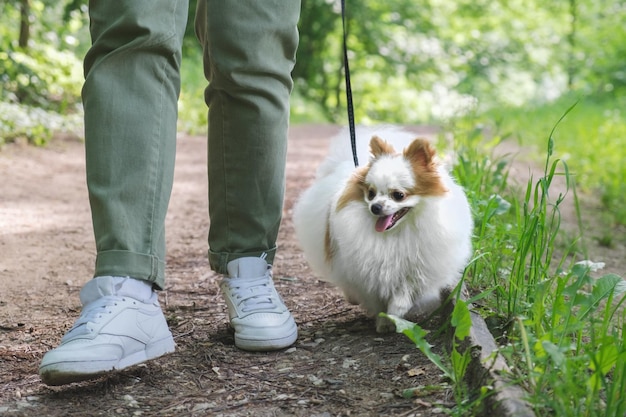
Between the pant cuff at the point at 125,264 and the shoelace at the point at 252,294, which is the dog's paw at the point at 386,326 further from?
the pant cuff at the point at 125,264

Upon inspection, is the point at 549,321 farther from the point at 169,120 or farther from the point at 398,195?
the point at 169,120

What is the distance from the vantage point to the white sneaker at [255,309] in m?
2.04

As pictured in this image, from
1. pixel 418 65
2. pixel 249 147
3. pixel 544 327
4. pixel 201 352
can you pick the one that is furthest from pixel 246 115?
pixel 418 65

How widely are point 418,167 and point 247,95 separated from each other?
1.81 ft

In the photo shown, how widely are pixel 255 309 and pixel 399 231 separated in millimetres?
493

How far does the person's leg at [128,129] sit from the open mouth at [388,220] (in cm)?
64

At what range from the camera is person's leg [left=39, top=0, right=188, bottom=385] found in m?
1.77

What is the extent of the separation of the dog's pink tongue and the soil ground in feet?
1.05

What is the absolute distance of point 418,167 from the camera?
2189 millimetres

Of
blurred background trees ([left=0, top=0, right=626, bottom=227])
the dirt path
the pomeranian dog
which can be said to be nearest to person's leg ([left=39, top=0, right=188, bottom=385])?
the dirt path

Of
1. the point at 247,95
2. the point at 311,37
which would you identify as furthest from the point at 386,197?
the point at 311,37

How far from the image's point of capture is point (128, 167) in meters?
1.80

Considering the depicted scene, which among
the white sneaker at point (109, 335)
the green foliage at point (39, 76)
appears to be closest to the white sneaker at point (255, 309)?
the white sneaker at point (109, 335)

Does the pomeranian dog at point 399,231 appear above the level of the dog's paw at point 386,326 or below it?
above
